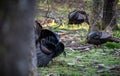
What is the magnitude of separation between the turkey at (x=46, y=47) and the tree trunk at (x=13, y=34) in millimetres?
4851

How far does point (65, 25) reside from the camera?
40.2ft

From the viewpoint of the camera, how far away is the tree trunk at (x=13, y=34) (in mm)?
776

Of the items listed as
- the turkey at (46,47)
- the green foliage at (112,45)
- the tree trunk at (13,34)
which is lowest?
the green foliage at (112,45)

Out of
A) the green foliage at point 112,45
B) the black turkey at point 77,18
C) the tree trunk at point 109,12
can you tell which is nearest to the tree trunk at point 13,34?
the green foliage at point 112,45

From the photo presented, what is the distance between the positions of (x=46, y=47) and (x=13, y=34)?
5.06 meters

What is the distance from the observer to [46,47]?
584cm

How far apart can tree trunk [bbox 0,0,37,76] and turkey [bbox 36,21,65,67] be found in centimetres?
485

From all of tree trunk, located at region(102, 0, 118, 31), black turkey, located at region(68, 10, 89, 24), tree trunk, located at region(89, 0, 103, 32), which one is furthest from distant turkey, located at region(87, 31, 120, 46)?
black turkey, located at region(68, 10, 89, 24)

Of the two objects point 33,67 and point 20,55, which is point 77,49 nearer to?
point 33,67

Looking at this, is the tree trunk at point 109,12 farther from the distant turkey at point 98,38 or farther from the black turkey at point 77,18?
the distant turkey at point 98,38

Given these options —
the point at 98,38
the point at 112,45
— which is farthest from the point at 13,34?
the point at 98,38

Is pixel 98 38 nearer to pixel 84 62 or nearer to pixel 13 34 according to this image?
pixel 84 62

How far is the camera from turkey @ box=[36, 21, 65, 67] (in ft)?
18.7

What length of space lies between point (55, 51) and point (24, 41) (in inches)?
198
